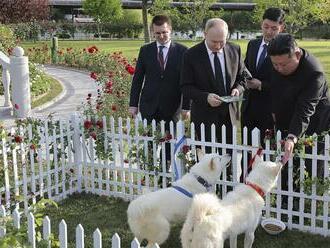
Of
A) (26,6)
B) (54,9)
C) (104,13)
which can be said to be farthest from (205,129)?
(54,9)

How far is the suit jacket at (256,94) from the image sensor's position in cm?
560

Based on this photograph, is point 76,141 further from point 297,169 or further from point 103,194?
point 297,169

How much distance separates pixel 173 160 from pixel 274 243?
148 centimetres

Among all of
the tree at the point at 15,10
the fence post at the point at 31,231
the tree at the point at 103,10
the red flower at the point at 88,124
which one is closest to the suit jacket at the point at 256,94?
the red flower at the point at 88,124

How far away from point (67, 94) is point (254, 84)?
992 centimetres

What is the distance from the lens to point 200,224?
12.3ft

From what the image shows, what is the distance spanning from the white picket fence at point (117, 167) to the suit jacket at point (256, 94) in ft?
1.67

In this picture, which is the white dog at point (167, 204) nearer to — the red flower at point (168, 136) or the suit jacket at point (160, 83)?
the red flower at point (168, 136)

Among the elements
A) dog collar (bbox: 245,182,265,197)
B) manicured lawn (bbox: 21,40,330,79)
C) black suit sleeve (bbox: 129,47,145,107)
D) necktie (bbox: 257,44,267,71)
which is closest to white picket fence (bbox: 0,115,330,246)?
black suit sleeve (bbox: 129,47,145,107)

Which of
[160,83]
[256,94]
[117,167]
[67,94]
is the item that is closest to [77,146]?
[117,167]

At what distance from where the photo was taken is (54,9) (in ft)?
231

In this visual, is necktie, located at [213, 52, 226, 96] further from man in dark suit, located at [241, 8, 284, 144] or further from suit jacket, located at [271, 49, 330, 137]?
suit jacket, located at [271, 49, 330, 137]

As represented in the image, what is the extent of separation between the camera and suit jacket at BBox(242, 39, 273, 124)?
560 centimetres

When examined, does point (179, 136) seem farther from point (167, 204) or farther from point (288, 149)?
point (288, 149)
